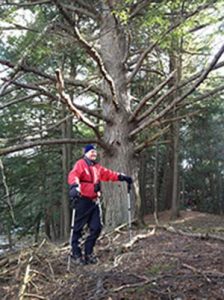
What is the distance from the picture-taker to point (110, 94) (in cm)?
909

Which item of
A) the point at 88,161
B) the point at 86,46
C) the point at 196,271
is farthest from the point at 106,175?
the point at 196,271

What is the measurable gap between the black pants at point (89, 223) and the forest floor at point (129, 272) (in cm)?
26

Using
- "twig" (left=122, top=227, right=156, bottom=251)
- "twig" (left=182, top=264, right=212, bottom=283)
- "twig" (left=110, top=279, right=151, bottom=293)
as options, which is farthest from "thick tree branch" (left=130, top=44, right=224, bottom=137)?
"twig" (left=110, top=279, right=151, bottom=293)

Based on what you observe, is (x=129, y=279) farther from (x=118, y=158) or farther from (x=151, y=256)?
(x=118, y=158)

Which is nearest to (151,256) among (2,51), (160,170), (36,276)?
(36,276)

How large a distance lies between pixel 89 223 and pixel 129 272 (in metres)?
1.76

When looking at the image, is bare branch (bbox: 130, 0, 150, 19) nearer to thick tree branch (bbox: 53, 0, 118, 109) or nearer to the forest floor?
thick tree branch (bbox: 53, 0, 118, 109)

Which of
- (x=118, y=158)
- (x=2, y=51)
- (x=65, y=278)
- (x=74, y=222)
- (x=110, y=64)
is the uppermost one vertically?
(x=2, y=51)

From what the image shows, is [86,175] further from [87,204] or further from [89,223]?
[89,223]

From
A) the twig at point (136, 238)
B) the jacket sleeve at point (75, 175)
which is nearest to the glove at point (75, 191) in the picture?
the jacket sleeve at point (75, 175)

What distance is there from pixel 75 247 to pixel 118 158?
2827mm

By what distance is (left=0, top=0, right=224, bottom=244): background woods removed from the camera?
7.46 metres

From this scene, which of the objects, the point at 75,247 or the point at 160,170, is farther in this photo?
the point at 160,170

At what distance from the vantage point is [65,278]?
5.21m
